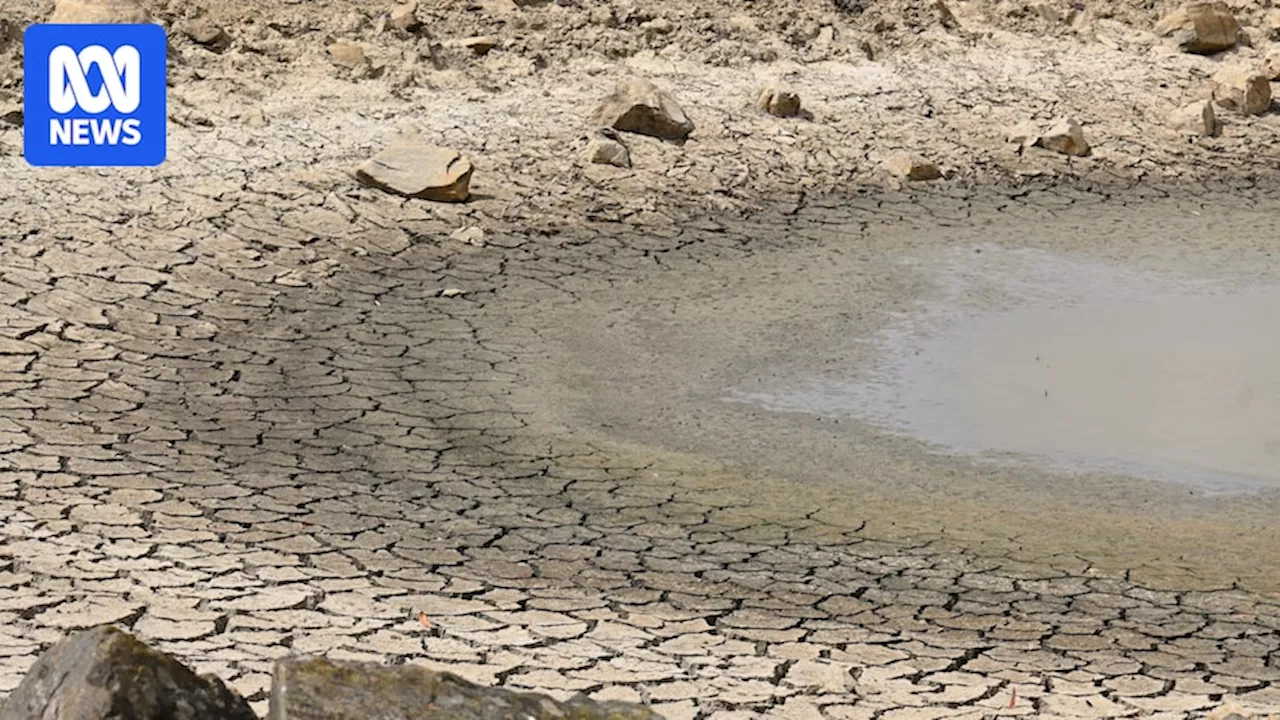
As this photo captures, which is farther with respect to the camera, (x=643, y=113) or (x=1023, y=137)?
(x=1023, y=137)

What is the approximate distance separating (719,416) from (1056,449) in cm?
130

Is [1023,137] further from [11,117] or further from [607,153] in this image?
[11,117]

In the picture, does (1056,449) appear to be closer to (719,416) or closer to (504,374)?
(719,416)

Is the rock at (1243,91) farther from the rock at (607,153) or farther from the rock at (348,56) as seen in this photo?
the rock at (348,56)

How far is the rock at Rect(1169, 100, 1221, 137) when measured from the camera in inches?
527

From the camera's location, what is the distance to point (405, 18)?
13211mm

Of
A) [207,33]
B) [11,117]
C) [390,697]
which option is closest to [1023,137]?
[207,33]

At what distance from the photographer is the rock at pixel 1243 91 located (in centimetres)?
1388

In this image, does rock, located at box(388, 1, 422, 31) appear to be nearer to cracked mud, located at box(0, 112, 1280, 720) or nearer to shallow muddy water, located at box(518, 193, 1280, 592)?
cracked mud, located at box(0, 112, 1280, 720)

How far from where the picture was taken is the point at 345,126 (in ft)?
39.0

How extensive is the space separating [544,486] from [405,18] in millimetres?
6566

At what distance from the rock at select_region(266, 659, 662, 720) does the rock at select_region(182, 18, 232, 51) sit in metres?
9.56

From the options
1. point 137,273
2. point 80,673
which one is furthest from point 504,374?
point 80,673

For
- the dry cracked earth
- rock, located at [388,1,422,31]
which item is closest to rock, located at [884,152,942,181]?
the dry cracked earth
